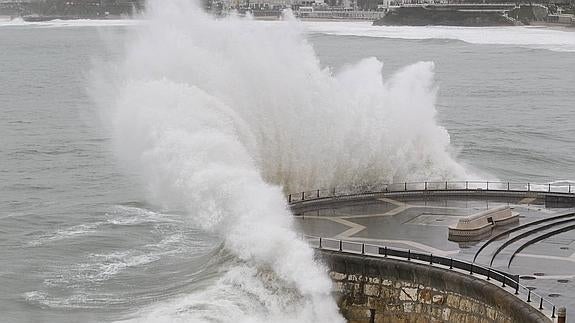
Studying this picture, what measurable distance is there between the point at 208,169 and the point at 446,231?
629cm

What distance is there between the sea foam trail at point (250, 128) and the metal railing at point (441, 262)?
1050mm

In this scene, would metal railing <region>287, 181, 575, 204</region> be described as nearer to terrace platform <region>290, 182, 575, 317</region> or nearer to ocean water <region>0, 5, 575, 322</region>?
terrace platform <region>290, 182, 575, 317</region>

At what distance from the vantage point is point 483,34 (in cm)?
17038

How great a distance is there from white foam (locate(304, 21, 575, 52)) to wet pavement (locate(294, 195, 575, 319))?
107 m

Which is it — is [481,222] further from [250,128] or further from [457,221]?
[250,128]

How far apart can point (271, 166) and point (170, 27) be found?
5.68 m

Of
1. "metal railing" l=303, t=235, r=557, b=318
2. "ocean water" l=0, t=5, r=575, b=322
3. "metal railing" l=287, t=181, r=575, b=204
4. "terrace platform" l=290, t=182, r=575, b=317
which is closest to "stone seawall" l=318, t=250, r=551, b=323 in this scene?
"metal railing" l=303, t=235, r=557, b=318

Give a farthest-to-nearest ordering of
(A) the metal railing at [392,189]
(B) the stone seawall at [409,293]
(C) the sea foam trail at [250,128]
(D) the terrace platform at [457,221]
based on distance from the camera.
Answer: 1. (A) the metal railing at [392,189]
2. (C) the sea foam trail at [250,128]
3. (D) the terrace platform at [457,221]
4. (B) the stone seawall at [409,293]

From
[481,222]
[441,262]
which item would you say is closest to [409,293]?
[441,262]

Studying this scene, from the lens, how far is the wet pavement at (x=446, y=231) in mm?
24578

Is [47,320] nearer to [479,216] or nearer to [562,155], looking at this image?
[479,216]

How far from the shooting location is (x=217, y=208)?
1104 inches

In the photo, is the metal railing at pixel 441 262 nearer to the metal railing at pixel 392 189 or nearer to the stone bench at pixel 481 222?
the stone bench at pixel 481 222

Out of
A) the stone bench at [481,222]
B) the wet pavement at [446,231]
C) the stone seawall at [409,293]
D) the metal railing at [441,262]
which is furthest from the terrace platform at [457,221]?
the stone seawall at [409,293]
